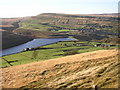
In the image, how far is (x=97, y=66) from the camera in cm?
2762

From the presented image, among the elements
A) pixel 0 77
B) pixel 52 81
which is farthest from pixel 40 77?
pixel 0 77

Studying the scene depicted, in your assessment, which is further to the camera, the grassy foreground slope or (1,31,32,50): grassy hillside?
(1,31,32,50): grassy hillside

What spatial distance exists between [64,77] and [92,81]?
19.2 feet

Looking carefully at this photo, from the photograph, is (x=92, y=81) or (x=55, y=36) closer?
(x=92, y=81)

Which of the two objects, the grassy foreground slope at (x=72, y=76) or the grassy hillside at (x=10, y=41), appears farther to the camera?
the grassy hillside at (x=10, y=41)

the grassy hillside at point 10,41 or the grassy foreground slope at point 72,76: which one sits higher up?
the grassy foreground slope at point 72,76

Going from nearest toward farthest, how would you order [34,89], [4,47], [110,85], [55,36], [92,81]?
[110,85] → [92,81] → [34,89] → [4,47] → [55,36]

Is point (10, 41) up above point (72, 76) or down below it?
below

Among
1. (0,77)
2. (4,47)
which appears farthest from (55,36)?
(0,77)

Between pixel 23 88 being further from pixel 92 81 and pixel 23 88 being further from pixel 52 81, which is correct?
pixel 92 81

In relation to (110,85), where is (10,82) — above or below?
below

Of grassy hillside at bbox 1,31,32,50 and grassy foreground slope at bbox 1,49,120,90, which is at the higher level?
grassy foreground slope at bbox 1,49,120,90

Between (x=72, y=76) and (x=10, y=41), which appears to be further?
(x=10, y=41)

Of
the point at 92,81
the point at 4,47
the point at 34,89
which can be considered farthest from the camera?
the point at 4,47
